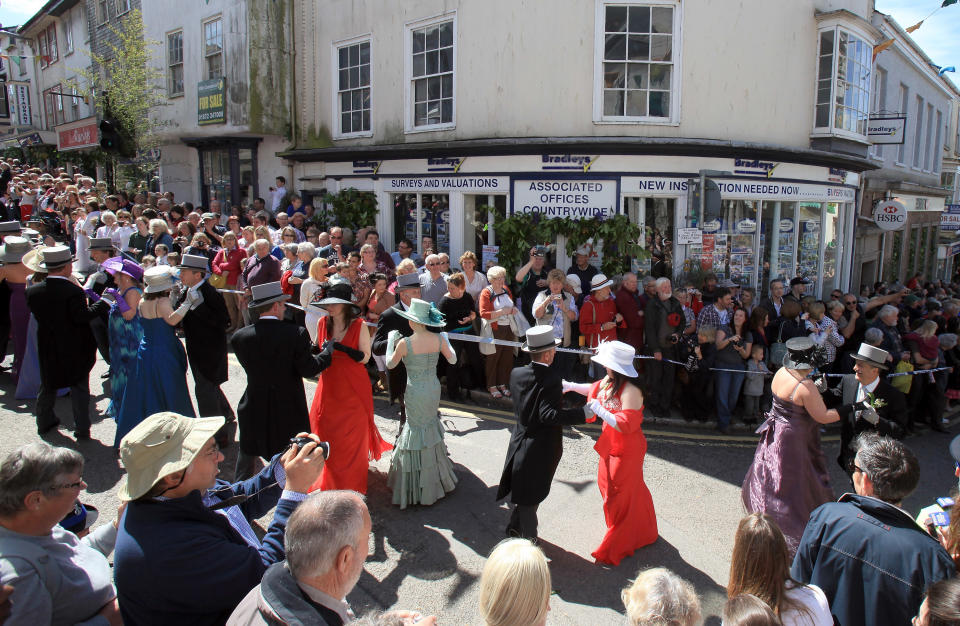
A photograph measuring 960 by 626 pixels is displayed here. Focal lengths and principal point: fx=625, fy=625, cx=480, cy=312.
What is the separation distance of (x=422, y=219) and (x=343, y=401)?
7.57 m

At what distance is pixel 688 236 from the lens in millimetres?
10180

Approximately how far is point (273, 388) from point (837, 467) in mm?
5844

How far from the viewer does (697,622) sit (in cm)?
222

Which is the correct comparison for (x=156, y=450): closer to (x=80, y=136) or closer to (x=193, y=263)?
(x=193, y=263)

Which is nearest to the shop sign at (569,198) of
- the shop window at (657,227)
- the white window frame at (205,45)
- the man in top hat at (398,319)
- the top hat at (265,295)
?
the shop window at (657,227)

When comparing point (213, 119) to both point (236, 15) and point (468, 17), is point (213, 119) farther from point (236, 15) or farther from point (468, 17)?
point (468, 17)

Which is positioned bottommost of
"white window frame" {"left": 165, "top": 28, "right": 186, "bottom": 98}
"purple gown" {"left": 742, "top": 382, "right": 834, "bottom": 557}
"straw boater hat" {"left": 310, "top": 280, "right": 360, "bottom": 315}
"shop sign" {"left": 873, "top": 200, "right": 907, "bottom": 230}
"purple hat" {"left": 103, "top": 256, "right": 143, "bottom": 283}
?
"purple gown" {"left": 742, "top": 382, "right": 834, "bottom": 557}

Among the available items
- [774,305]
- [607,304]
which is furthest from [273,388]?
[774,305]

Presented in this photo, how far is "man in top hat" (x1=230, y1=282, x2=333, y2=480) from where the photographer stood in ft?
15.6

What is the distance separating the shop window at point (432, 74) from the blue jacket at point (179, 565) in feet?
32.5

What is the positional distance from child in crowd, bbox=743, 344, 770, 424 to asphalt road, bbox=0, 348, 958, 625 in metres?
0.27

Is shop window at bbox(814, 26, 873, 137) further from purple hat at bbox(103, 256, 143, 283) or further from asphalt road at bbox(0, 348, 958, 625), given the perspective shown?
purple hat at bbox(103, 256, 143, 283)

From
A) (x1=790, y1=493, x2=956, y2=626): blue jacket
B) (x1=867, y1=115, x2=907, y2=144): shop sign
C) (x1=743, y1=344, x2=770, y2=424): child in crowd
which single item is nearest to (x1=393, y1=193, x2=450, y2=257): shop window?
(x1=743, y1=344, x2=770, y2=424): child in crowd

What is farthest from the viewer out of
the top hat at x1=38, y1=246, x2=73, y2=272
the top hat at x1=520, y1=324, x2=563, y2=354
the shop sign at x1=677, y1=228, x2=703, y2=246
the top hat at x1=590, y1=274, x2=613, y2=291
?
the shop sign at x1=677, y1=228, x2=703, y2=246
